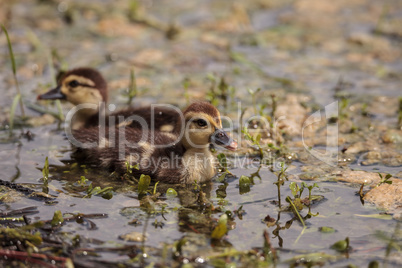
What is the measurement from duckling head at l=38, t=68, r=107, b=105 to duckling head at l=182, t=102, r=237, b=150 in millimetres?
1561

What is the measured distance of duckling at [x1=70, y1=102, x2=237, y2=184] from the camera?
189 inches

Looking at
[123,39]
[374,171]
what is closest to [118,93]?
[123,39]

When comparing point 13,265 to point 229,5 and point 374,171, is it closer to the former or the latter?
point 374,171

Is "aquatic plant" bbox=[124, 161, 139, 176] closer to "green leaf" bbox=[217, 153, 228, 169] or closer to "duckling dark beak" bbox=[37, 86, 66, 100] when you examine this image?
"green leaf" bbox=[217, 153, 228, 169]

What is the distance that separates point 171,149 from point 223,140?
0.50 m

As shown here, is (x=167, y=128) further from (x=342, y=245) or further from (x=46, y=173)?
(x=342, y=245)

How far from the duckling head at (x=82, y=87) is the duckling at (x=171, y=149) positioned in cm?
109

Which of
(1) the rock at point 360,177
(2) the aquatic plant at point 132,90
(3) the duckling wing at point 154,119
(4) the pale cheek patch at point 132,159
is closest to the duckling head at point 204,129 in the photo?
(4) the pale cheek patch at point 132,159

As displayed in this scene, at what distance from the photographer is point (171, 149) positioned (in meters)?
4.98

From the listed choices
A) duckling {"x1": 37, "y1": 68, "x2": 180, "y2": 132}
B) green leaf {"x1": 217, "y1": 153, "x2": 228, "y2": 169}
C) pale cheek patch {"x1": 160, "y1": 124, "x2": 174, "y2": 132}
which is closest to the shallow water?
green leaf {"x1": 217, "y1": 153, "x2": 228, "y2": 169}

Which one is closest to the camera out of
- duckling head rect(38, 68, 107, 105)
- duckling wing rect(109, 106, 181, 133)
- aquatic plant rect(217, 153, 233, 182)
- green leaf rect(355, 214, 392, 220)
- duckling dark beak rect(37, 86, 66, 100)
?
green leaf rect(355, 214, 392, 220)

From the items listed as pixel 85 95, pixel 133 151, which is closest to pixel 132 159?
pixel 133 151

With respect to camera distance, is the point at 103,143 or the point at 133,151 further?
the point at 103,143

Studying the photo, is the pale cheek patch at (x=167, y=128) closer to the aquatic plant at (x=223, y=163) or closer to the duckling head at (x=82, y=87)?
Result: the aquatic plant at (x=223, y=163)
